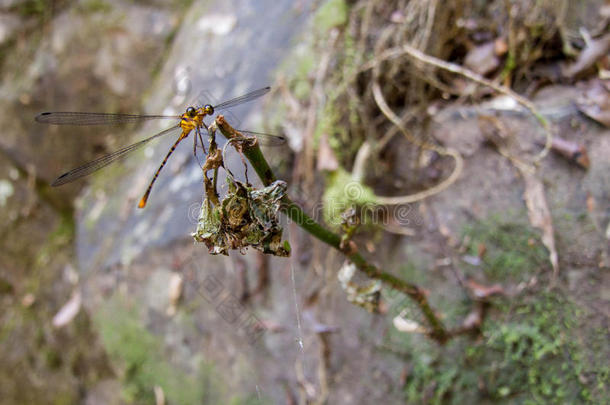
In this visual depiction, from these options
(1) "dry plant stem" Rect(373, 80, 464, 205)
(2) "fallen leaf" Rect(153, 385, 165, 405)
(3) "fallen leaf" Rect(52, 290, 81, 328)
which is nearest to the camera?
(1) "dry plant stem" Rect(373, 80, 464, 205)

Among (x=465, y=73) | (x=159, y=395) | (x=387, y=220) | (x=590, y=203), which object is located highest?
(x=465, y=73)

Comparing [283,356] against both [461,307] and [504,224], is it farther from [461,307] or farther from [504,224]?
[504,224]

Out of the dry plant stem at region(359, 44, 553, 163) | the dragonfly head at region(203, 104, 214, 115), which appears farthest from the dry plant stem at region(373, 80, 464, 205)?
the dragonfly head at region(203, 104, 214, 115)

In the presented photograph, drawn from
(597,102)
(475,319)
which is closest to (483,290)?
(475,319)

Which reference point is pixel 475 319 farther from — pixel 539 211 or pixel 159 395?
pixel 159 395

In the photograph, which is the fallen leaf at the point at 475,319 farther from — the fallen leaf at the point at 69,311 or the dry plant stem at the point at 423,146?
the fallen leaf at the point at 69,311

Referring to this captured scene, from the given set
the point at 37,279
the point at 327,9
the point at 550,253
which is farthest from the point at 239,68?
the point at 37,279

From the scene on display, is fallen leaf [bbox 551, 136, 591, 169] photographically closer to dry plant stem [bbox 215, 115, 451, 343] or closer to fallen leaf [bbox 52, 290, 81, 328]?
dry plant stem [bbox 215, 115, 451, 343]
